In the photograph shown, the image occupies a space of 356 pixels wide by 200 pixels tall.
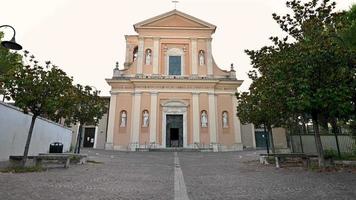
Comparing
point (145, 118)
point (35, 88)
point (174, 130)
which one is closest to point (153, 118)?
point (145, 118)

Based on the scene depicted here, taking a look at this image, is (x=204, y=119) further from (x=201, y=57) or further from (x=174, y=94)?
(x=201, y=57)

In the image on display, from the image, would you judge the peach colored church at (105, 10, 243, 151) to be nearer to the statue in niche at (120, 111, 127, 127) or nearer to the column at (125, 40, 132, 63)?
the statue in niche at (120, 111, 127, 127)

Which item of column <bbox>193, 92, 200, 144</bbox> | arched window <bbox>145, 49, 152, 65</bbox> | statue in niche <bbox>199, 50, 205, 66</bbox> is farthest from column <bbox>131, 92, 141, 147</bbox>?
statue in niche <bbox>199, 50, 205, 66</bbox>

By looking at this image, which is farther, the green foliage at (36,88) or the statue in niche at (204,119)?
the statue in niche at (204,119)

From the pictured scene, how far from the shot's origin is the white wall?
11367 millimetres

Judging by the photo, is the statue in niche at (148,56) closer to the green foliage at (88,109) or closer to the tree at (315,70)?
the green foliage at (88,109)

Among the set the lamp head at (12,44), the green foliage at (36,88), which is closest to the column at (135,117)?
the green foliage at (36,88)

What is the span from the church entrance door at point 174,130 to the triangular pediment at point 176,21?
11.3 m

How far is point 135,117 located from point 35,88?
18745mm

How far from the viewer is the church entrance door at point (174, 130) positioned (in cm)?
2797

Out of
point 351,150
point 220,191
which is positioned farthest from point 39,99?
point 351,150

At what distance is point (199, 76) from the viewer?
29.6 metres

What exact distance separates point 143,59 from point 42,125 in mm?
16284

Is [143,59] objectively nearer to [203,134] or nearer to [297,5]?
[203,134]
